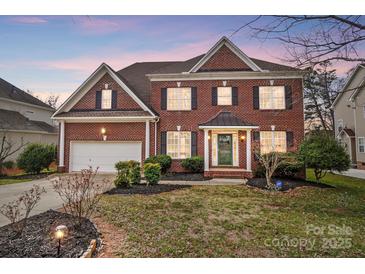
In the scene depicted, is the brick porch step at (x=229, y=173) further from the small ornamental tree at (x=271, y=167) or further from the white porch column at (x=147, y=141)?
the white porch column at (x=147, y=141)

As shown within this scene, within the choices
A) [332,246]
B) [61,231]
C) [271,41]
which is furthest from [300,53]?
[61,231]

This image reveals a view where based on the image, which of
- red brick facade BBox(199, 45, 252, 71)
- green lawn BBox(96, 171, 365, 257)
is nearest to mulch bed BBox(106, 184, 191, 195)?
green lawn BBox(96, 171, 365, 257)

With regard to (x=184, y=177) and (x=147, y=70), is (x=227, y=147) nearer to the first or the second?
(x=184, y=177)

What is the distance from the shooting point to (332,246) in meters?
3.13

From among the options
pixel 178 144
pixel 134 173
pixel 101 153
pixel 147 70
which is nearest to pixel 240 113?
pixel 178 144

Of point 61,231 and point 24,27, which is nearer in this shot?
point 61,231

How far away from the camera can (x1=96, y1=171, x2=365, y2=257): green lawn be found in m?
3.00

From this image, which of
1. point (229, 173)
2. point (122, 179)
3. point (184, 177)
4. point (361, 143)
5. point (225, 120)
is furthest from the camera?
point (361, 143)

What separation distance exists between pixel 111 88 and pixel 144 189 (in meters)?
5.90

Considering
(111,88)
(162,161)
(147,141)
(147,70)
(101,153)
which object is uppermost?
(147,70)

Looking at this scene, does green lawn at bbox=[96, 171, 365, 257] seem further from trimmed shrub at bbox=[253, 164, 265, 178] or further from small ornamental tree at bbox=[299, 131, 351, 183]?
trimmed shrub at bbox=[253, 164, 265, 178]

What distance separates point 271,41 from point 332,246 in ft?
11.1

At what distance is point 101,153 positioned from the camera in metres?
9.91
